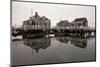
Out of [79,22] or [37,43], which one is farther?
[79,22]

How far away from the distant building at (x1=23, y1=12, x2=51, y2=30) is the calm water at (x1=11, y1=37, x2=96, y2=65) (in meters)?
0.14

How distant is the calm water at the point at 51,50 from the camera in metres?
1.97

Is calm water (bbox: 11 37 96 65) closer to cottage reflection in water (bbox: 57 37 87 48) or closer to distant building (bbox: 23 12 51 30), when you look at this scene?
cottage reflection in water (bbox: 57 37 87 48)

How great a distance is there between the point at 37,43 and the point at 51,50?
0.20m

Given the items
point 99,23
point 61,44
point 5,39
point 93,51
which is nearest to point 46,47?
point 61,44

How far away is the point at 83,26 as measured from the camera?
220 cm

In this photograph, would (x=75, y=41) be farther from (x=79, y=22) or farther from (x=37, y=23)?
(x=37, y=23)

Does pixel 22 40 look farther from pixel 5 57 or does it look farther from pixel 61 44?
pixel 61 44

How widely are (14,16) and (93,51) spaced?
45.4 inches

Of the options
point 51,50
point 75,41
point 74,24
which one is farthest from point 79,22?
point 51,50

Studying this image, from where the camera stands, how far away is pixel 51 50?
82.0 inches

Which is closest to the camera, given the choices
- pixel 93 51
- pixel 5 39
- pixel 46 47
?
pixel 5 39

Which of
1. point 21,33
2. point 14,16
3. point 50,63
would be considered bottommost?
point 50,63

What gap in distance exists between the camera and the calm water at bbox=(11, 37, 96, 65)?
1975 millimetres
